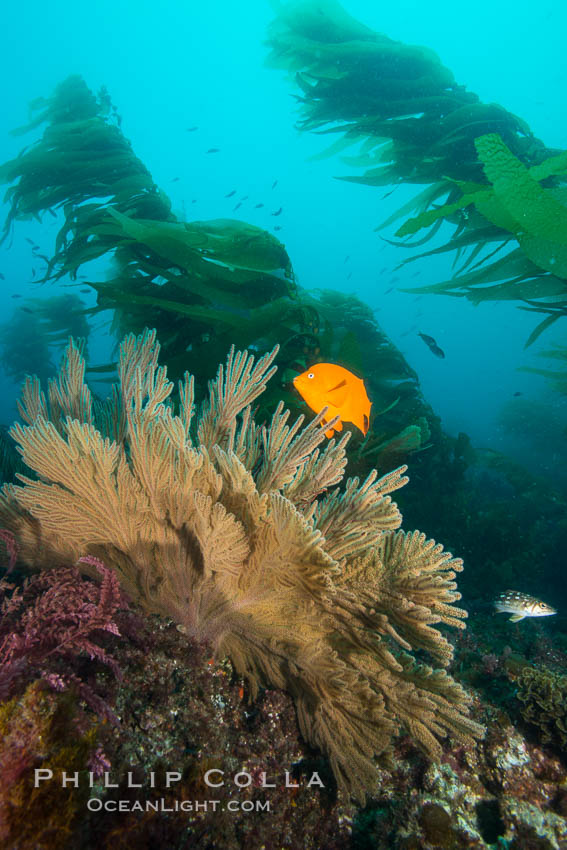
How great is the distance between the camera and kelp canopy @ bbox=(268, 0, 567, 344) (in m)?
3.08

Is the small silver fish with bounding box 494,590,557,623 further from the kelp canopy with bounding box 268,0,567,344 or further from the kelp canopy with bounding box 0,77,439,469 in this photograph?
the kelp canopy with bounding box 268,0,567,344

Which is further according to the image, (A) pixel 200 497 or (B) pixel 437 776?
(B) pixel 437 776

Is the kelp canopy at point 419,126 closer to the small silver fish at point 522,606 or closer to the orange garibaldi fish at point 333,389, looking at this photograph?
the orange garibaldi fish at point 333,389

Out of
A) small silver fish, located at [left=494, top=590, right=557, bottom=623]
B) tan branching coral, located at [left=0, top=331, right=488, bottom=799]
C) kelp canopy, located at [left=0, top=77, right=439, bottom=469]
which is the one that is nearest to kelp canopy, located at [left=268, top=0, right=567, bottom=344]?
kelp canopy, located at [left=0, top=77, right=439, bottom=469]

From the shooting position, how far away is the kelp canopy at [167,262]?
3457 mm

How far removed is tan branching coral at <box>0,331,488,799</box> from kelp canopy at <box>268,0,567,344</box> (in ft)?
6.62

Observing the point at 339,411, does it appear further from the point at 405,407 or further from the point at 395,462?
the point at 405,407

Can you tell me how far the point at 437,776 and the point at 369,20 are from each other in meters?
151

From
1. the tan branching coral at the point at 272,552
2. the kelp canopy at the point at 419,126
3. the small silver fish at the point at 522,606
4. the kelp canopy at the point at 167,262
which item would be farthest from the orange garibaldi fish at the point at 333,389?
the small silver fish at the point at 522,606

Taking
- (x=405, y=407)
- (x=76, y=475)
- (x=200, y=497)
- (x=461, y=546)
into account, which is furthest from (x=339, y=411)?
(x=461, y=546)


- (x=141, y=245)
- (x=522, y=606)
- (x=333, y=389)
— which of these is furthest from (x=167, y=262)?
(x=522, y=606)

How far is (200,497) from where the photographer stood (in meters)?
1.64

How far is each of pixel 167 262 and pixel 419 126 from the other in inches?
119

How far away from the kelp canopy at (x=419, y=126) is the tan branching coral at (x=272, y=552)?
6.62 ft
